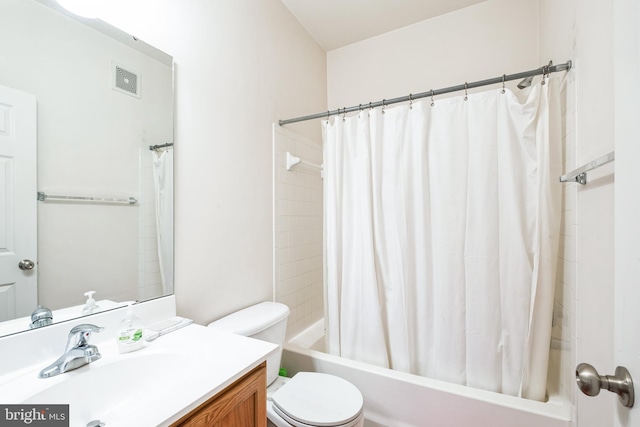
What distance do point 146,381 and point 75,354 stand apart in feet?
0.65

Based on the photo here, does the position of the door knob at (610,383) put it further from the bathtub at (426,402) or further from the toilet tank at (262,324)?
the toilet tank at (262,324)

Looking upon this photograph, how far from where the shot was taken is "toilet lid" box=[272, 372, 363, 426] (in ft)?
3.53

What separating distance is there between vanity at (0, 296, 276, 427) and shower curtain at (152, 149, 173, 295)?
210mm

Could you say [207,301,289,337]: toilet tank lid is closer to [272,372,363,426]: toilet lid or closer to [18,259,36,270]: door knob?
[272,372,363,426]: toilet lid

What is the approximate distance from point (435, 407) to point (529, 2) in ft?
8.11

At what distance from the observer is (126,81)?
997mm

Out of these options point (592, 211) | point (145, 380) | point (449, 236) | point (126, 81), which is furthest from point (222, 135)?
point (592, 211)

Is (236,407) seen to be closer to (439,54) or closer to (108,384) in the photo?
(108,384)

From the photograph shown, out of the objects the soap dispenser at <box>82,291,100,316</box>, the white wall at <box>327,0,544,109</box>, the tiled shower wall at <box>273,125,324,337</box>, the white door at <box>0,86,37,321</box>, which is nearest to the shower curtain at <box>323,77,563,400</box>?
the tiled shower wall at <box>273,125,324,337</box>

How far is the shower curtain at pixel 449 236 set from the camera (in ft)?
3.99

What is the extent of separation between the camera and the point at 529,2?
1761 mm

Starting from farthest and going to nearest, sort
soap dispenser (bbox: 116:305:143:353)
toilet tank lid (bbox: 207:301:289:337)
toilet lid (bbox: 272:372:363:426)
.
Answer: toilet tank lid (bbox: 207:301:289:337) < toilet lid (bbox: 272:372:363:426) < soap dispenser (bbox: 116:305:143:353)

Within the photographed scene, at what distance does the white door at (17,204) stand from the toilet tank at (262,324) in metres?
0.63

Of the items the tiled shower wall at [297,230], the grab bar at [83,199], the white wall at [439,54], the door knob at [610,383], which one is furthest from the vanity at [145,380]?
the white wall at [439,54]
